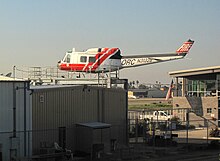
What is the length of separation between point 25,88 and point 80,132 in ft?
16.6

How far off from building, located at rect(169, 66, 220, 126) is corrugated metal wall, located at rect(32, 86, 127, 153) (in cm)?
2043

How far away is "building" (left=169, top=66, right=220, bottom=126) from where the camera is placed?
49.8 meters

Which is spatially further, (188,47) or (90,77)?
(188,47)

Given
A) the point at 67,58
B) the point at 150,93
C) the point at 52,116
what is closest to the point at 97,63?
the point at 67,58

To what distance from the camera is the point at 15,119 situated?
74.5 feet

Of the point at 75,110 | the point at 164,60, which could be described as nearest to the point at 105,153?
the point at 75,110

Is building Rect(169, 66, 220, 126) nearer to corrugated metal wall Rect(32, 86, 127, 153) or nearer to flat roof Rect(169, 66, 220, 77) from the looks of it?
flat roof Rect(169, 66, 220, 77)

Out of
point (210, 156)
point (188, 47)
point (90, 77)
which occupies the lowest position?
point (210, 156)

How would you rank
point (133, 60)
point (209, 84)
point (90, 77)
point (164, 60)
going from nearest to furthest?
point (90, 77)
point (133, 60)
point (164, 60)
point (209, 84)

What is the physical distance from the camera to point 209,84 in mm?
52594

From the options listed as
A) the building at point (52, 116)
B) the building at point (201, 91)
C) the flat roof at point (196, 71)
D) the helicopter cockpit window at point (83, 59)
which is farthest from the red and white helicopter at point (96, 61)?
the building at point (201, 91)

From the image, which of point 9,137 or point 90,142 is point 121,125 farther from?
point 9,137

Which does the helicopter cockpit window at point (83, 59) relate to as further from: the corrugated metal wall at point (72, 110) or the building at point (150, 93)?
the building at point (150, 93)

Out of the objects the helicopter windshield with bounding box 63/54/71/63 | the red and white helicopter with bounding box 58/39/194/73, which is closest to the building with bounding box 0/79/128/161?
the red and white helicopter with bounding box 58/39/194/73
